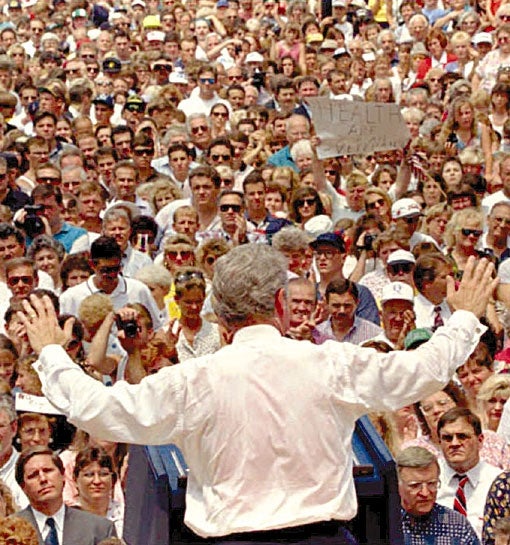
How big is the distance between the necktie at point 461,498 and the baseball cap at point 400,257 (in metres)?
2.55

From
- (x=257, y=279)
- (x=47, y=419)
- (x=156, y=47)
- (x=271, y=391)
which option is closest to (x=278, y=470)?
(x=271, y=391)

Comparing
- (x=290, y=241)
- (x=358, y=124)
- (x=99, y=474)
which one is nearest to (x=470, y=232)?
(x=358, y=124)

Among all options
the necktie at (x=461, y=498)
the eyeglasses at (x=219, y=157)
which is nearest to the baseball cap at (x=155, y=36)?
the eyeglasses at (x=219, y=157)

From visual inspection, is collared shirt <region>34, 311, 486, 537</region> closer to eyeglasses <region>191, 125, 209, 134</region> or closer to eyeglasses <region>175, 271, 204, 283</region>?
eyeglasses <region>175, 271, 204, 283</region>

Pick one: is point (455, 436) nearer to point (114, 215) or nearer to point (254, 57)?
point (114, 215)

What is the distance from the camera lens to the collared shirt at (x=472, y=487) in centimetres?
690

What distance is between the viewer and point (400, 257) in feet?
30.8

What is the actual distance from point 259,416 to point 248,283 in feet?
1.11

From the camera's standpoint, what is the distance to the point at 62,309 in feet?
29.9

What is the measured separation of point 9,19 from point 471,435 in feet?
48.1

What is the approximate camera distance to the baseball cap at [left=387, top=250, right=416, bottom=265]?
938 cm

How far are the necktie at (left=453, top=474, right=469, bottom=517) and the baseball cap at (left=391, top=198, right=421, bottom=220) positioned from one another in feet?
12.1

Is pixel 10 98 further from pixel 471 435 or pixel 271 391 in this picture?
pixel 271 391

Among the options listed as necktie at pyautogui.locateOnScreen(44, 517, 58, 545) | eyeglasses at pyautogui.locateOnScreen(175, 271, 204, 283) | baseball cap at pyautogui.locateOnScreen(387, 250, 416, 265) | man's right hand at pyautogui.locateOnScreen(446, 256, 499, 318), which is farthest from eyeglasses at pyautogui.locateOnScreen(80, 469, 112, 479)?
man's right hand at pyautogui.locateOnScreen(446, 256, 499, 318)
